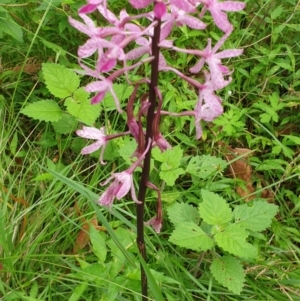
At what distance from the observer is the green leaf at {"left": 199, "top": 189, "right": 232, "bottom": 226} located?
1987mm

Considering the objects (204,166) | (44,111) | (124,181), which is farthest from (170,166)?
(124,181)

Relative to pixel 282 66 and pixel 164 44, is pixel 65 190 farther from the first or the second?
pixel 282 66

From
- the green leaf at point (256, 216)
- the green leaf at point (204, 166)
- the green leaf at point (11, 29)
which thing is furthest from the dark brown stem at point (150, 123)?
the green leaf at point (11, 29)

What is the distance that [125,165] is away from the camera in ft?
7.95

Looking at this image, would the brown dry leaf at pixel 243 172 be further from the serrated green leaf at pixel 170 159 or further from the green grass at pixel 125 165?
the serrated green leaf at pixel 170 159

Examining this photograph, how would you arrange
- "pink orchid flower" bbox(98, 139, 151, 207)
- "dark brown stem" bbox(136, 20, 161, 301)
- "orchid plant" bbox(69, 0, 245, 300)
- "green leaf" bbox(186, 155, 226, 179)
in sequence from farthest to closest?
"green leaf" bbox(186, 155, 226, 179)
"pink orchid flower" bbox(98, 139, 151, 207)
"dark brown stem" bbox(136, 20, 161, 301)
"orchid plant" bbox(69, 0, 245, 300)

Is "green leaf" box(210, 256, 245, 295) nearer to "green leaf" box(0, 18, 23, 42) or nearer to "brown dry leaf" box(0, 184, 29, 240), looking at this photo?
"brown dry leaf" box(0, 184, 29, 240)

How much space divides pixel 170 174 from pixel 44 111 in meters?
0.70

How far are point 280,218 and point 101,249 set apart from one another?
99 centimetres

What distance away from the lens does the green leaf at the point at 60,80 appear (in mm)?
2387

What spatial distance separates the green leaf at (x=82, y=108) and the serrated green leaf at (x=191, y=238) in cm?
66

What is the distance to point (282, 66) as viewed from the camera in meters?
2.84

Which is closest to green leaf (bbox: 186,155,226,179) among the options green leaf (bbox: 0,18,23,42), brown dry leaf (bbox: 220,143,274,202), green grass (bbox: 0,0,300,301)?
green grass (bbox: 0,0,300,301)

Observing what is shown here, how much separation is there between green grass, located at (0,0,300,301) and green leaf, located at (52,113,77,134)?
0.06m
